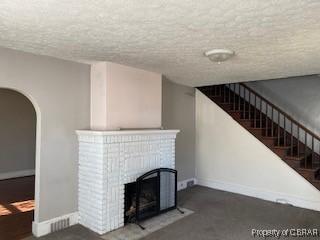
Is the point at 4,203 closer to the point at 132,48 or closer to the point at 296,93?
the point at 132,48

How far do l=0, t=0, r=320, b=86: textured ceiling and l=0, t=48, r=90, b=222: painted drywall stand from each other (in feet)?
0.71

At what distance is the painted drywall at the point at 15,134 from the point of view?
620cm

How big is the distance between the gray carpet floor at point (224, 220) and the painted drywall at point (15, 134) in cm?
383

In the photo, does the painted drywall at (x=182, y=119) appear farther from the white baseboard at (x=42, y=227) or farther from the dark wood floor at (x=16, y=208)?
the dark wood floor at (x=16, y=208)

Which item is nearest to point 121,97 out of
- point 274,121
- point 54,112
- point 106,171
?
point 54,112

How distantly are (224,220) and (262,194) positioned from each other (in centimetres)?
152

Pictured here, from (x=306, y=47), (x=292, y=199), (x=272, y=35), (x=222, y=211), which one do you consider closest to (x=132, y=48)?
(x=272, y=35)

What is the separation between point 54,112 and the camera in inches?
131

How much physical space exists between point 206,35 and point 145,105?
6.09 ft

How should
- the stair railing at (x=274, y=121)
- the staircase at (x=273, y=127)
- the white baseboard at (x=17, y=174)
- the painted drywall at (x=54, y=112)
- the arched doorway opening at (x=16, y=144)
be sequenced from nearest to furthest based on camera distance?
the painted drywall at (x=54, y=112), the staircase at (x=273, y=127), the stair railing at (x=274, y=121), the arched doorway opening at (x=16, y=144), the white baseboard at (x=17, y=174)

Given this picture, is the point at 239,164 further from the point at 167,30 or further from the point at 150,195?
the point at 167,30

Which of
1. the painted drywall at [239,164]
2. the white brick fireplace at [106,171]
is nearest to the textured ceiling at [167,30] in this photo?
the white brick fireplace at [106,171]

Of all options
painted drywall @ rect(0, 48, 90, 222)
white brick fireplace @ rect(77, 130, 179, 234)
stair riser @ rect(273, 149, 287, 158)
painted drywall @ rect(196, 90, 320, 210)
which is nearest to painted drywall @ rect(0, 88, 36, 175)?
painted drywall @ rect(0, 48, 90, 222)

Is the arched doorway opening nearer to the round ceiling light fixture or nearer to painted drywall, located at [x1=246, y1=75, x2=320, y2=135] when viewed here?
the round ceiling light fixture
